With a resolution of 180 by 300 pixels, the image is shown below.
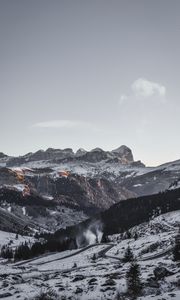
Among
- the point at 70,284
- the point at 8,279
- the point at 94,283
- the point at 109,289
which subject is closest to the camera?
the point at 109,289

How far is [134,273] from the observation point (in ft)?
252

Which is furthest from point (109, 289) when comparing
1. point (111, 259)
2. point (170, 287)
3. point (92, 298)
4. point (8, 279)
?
point (111, 259)

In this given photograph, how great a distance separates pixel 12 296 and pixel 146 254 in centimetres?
10094

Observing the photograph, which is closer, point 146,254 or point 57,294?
point 57,294

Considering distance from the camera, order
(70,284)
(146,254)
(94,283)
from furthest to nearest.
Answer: (146,254), (70,284), (94,283)

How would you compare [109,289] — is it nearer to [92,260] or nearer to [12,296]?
[12,296]

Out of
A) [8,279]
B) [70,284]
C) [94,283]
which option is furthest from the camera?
[8,279]

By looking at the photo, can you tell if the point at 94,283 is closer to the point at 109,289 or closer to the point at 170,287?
the point at 109,289

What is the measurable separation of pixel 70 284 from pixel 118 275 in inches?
547

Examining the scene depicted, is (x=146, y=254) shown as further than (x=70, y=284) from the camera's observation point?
Yes

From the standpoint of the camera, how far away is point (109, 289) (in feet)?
286

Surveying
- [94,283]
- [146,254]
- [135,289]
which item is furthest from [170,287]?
[146,254]

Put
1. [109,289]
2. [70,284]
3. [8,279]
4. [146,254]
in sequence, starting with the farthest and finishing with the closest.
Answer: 1. [146,254]
2. [8,279]
3. [70,284]
4. [109,289]

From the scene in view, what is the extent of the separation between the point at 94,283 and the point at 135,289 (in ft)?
73.9
